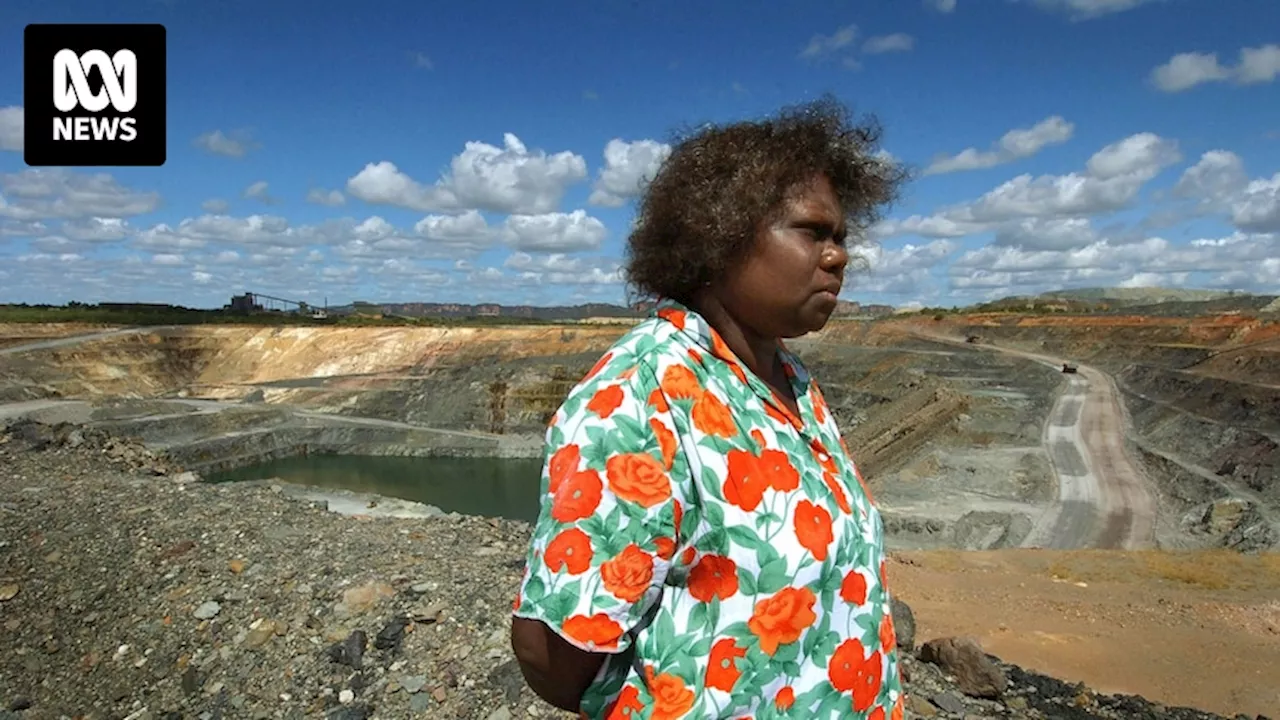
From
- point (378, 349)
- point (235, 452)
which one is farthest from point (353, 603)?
point (378, 349)

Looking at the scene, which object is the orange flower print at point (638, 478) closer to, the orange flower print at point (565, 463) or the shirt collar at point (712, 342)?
the orange flower print at point (565, 463)

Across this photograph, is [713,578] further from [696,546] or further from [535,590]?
[535,590]

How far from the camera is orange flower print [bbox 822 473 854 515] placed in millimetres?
1361

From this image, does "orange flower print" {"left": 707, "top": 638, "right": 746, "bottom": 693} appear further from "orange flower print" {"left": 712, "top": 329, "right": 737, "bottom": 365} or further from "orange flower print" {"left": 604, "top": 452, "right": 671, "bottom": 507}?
"orange flower print" {"left": 712, "top": 329, "right": 737, "bottom": 365}

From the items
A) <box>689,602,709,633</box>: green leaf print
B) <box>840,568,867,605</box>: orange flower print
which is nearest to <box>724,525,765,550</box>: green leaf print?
<box>689,602,709,633</box>: green leaf print

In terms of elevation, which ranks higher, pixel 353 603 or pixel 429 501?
pixel 353 603

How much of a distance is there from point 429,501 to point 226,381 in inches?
1119

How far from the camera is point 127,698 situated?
4.75 meters

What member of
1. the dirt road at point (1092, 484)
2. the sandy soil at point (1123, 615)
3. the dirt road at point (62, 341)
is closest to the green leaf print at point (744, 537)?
the sandy soil at point (1123, 615)

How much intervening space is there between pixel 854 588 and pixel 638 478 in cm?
48

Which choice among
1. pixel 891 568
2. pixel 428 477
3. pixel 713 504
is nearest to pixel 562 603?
pixel 713 504

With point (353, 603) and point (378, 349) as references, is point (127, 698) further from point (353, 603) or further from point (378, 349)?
point (378, 349)

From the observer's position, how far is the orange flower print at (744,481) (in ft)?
3.97

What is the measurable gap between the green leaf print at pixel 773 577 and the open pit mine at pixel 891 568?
3.15 meters
